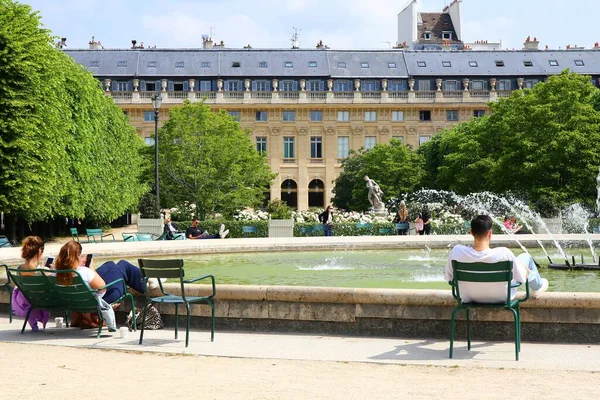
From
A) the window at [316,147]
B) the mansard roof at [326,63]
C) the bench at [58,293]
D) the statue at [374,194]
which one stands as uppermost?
the mansard roof at [326,63]

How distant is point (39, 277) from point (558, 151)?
117ft

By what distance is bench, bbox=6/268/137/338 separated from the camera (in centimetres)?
945

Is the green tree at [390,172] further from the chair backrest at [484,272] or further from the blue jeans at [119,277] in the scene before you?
the chair backrest at [484,272]

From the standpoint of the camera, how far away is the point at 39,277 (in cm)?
963

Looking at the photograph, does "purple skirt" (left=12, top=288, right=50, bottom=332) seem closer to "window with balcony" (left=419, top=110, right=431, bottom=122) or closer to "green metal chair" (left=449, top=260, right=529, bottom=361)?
"green metal chair" (left=449, top=260, right=529, bottom=361)

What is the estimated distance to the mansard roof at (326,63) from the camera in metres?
78.4

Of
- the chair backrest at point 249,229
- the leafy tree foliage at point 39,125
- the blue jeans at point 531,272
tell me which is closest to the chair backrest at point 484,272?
the blue jeans at point 531,272

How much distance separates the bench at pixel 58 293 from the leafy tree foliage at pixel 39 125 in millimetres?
18782

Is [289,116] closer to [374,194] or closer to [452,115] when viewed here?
[452,115]

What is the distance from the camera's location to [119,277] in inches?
393

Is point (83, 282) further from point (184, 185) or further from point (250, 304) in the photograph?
point (184, 185)

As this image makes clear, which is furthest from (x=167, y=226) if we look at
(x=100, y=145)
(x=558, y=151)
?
(x=558, y=151)

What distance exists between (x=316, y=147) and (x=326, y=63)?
7.72 metres

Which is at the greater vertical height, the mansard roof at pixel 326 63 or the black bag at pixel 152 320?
the mansard roof at pixel 326 63
